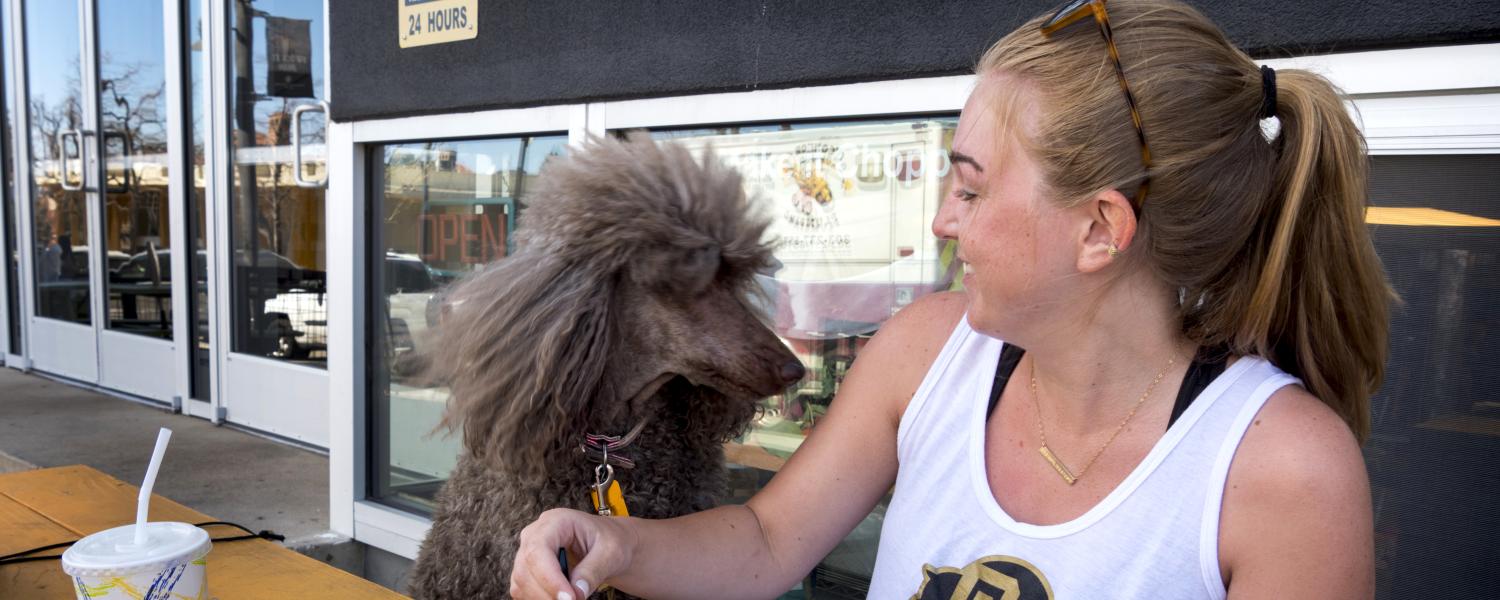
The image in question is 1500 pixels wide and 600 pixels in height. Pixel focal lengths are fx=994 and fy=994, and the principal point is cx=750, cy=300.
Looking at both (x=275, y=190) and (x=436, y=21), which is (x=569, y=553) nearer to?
(x=436, y=21)

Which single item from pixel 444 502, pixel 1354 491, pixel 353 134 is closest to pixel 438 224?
pixel 353 134

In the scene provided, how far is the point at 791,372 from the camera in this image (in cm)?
155

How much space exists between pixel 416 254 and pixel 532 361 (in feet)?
7.20

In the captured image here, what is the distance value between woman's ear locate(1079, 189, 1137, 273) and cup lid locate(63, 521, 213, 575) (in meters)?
1.16

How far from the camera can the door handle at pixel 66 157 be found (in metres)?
6.62

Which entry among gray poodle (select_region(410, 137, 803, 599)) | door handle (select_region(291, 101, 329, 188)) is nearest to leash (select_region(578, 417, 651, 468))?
gray poodle (select_region(410, 137, 803, 599))

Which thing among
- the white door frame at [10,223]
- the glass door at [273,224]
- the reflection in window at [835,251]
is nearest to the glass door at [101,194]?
the white door frame at [10,223]

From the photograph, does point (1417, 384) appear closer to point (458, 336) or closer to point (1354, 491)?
point (1354, 491)

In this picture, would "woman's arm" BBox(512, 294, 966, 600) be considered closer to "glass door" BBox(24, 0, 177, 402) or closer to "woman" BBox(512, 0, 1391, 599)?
"woman" BBox(512, 0, 1391, 599)

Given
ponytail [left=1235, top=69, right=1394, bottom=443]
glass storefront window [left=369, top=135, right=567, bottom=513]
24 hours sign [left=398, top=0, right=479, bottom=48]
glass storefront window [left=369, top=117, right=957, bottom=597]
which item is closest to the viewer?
ponytail [left=1235, top=69, right=1394, bottom=443]

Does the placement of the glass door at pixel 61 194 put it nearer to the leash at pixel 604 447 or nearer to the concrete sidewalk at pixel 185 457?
the concrete sidewalk at pixel 185 457

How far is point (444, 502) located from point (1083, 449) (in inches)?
43.3

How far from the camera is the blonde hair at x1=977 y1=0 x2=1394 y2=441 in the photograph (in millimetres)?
1157

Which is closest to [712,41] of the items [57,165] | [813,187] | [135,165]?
[813,187]
